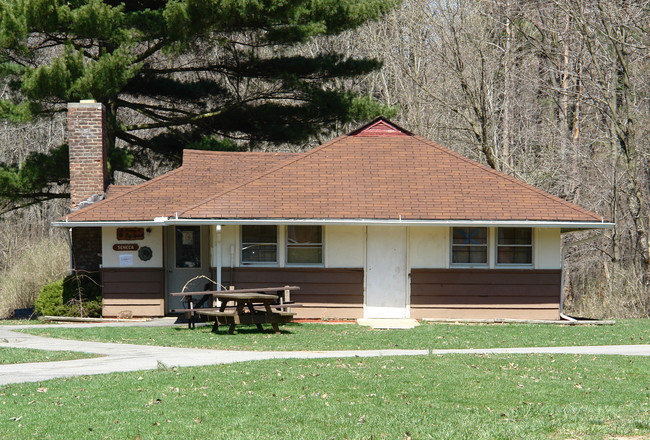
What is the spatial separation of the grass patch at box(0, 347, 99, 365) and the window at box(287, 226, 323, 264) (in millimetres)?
6627

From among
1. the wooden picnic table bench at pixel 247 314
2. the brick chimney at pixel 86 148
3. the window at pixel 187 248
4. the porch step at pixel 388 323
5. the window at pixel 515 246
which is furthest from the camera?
the brick chimney at pixel 86 148

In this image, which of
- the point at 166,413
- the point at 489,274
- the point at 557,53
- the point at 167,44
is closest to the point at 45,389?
the point at 166,413

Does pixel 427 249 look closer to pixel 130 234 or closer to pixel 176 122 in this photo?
pixel 130 234

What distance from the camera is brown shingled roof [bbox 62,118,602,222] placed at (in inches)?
703

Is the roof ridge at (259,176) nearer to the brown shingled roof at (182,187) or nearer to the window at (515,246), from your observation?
the brown shingled roof at (182,187)

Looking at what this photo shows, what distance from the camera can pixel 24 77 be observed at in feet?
68.8

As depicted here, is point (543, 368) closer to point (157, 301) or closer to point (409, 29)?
point (157, 301)

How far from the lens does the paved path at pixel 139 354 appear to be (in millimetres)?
10867

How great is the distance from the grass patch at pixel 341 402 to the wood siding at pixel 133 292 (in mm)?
8215

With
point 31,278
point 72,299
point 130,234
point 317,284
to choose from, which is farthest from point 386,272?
point 31,278

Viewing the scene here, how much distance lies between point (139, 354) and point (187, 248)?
7047 mm

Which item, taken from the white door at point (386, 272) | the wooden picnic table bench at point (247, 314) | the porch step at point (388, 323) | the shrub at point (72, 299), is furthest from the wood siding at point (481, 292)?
the shrub at point (72, 299)

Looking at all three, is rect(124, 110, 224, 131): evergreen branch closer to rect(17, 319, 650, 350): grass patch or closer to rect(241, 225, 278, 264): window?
rect(241, 225, 278, 264): window

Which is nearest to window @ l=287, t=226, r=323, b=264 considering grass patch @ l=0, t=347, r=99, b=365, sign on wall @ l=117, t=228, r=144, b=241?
sign on wall @ l=117, t=228, r=144, b=241
